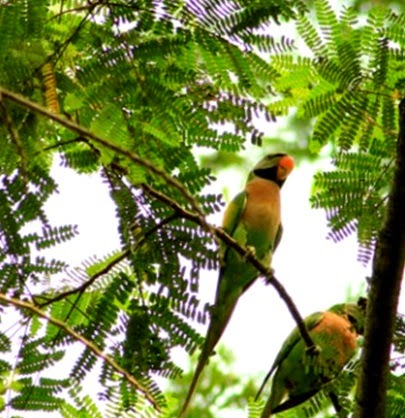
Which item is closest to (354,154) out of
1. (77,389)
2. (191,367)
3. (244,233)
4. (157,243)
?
(244,233)

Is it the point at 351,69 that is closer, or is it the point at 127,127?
the point at 127,127

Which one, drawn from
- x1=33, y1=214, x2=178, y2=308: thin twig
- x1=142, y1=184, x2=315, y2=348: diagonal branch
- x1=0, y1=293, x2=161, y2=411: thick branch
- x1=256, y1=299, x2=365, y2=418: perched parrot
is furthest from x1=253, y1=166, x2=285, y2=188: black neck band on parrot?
x1=0, y1=293, x2=161, y2=411: thick branch

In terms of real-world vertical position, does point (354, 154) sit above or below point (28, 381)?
above

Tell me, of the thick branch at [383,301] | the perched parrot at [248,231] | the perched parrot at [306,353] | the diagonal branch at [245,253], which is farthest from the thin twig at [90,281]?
the perched parrot at [306,353]

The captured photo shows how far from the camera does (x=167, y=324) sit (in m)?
3.84

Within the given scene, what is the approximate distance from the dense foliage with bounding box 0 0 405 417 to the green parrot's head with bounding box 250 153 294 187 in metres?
1.40

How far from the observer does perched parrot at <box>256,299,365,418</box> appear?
16.0 feet

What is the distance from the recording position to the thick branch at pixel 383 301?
3.60 meters

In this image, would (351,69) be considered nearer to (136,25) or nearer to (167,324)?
(136,25)

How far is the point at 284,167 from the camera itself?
5.56m

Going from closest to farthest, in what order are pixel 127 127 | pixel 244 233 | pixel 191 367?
1. pixel 127 127
2. pixel 244 233
3. pixel 191 367

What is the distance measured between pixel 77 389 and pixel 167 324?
0.40 meters

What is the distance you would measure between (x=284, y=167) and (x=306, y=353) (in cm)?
125

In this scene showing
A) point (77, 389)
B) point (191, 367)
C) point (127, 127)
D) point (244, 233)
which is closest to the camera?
point (127, 127)
